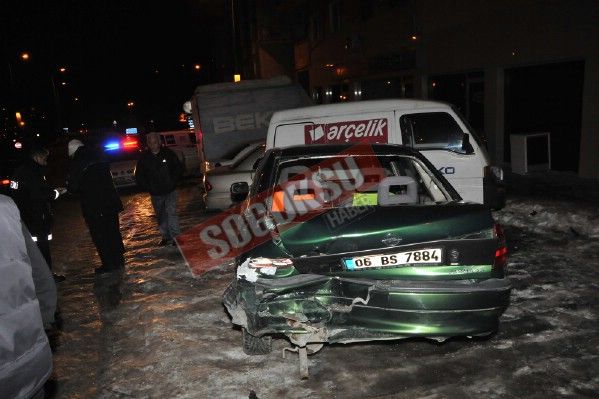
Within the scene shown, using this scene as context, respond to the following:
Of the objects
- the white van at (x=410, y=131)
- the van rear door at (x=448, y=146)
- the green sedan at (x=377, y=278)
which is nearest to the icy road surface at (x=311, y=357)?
the green sedan at (x=377, y=278)

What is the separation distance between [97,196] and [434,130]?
4.84 meters

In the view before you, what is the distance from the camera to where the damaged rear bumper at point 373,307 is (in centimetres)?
362

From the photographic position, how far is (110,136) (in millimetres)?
15375

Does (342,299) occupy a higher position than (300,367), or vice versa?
(342,299)

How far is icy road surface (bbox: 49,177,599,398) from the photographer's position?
392 centimetres

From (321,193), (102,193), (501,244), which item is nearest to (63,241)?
(102,193)

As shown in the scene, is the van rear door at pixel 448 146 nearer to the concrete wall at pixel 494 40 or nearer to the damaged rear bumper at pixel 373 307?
the damaged rear bumper at pixel 373 307

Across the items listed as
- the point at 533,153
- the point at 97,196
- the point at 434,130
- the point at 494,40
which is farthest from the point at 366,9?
the point at 97,196

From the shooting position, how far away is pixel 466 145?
24.3ft

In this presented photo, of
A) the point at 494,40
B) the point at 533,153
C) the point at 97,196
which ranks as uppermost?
the point at 494,40

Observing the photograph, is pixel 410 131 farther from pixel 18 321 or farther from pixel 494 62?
pixel 494 62

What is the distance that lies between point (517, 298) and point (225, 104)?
983 centimetres

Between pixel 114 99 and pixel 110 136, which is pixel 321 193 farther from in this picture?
pixel 114 99


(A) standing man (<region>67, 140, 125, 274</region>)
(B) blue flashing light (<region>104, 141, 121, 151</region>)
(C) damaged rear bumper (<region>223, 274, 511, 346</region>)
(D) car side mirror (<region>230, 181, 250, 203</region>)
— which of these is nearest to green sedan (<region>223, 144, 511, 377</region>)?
(C) damaged rear bumper (<region>223, 274, 511, 346</region>)
